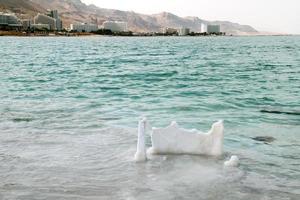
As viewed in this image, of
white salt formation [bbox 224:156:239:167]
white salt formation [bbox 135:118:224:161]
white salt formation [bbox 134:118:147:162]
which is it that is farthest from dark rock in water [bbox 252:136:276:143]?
white salt formation [bbox 134:118:147:162]

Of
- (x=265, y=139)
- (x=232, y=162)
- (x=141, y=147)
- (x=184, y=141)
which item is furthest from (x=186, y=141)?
(x=265, y=139)

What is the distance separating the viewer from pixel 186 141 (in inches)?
565

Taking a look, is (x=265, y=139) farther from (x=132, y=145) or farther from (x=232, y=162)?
(x=132, y=145)

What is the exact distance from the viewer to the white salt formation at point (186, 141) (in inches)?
557

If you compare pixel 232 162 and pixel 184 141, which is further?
pixel 184 141

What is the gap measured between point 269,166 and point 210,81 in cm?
2779

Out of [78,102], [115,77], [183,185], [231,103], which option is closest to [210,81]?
[115,77]

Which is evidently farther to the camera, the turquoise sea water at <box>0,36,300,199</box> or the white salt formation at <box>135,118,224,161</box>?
the white salt formation at <box>135,118,224,161</box>

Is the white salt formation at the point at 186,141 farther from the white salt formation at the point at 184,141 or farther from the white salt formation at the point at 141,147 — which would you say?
the white salt formation at the point at 141,147

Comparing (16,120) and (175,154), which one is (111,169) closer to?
(175,154)

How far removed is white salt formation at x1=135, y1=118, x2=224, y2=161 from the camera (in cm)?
1416

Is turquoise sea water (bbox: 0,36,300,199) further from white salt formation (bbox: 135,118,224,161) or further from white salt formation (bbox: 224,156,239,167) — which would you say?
white salt formation (bbox: 135,118,224,161)

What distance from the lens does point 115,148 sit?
50.1ft

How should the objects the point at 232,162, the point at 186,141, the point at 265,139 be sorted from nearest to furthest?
1. the point at 232,162
2. the point at 186,141
3. the point at 265,139
